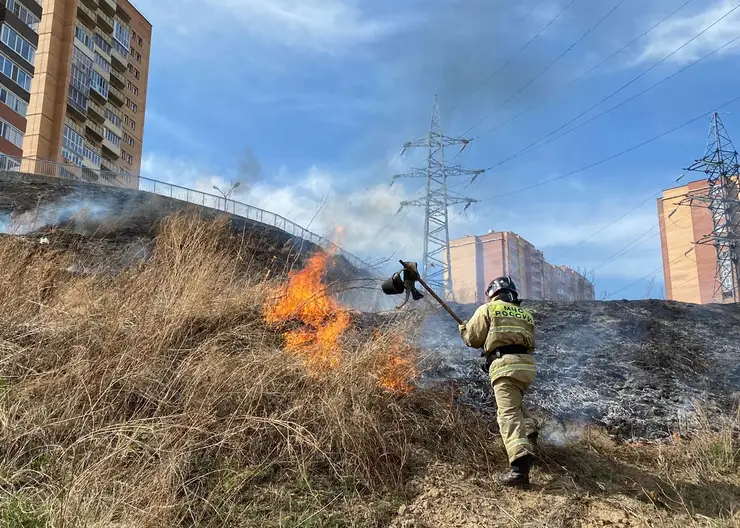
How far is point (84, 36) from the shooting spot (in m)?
42.1

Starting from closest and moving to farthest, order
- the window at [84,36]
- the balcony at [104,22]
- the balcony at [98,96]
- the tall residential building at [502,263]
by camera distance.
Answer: the window at [84,36]
the balcony at [98,96]
the balcony at [104,22]
the tall residential building at [502,263]

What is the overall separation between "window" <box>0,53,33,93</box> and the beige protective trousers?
37.5 metres

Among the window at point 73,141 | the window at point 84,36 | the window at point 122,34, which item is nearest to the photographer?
the window at point 73,141

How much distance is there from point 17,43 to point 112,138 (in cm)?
1303

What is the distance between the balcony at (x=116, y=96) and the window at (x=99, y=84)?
3.61 ft

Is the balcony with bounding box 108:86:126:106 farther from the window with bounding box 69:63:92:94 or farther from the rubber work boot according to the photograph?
the rubber work boot

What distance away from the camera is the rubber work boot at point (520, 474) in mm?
4141

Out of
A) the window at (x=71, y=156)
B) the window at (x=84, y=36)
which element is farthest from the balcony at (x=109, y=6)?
the window at (x=71, y=156)

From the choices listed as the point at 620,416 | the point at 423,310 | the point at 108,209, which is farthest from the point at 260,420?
the point at 108,209

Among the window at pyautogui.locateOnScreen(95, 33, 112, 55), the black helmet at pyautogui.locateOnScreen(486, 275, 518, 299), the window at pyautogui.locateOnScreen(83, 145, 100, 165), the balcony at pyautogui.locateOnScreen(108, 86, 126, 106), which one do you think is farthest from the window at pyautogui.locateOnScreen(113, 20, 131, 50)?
the black helmet at pyautogui.locateOnScreen(486, 275, 518, 299)

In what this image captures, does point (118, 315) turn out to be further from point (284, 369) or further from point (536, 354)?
point (536, 354)

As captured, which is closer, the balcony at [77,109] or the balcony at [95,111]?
the balcony at [77,109]

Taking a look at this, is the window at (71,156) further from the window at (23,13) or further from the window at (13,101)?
the window at (23,13)

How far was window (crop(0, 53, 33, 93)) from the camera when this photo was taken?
32.2m
